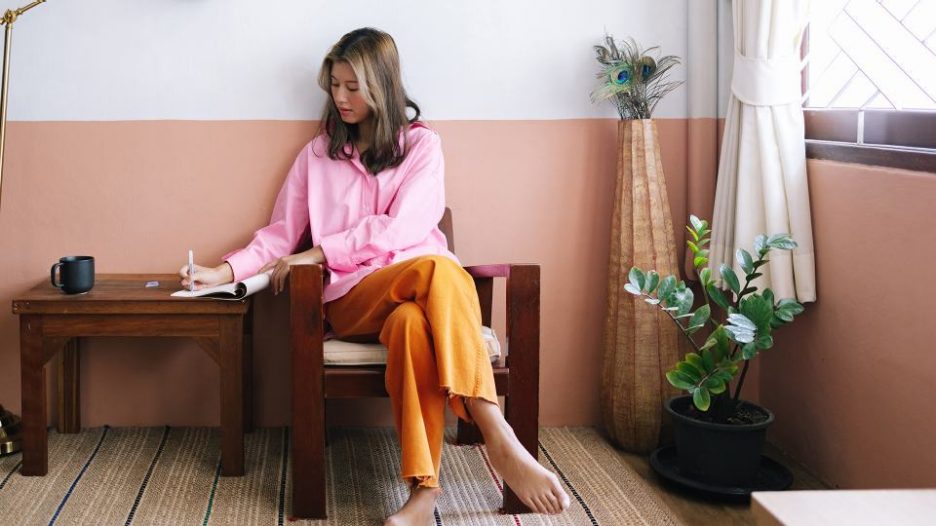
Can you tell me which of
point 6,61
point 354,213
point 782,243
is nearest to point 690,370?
point 782,243

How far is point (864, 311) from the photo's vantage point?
2.69 m

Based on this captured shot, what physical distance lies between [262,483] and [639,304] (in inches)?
46.6

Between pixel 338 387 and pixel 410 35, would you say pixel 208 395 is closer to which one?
pixel 338 387

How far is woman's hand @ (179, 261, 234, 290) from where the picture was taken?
116 inches

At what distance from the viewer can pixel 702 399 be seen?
2.62 m

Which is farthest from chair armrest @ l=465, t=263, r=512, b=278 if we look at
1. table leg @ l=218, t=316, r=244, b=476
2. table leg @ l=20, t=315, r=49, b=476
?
table leg @ l=20, t=315, r=49, b=476

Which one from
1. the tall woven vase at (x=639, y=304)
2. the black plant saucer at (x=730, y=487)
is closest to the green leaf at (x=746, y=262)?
the tall woven vase at (x=639, y=304)

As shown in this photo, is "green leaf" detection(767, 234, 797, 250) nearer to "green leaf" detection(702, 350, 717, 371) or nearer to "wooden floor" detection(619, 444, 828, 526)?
"green leaf" detection(702, 350, 717, 371)

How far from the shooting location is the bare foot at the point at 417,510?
2.50 meters

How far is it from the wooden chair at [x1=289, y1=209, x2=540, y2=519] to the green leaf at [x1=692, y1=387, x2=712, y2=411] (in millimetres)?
394

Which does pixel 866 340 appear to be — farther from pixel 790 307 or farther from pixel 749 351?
pixel 749 351

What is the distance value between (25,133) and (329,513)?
4.87 feet

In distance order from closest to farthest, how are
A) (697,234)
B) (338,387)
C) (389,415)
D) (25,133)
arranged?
(338,387) → (697,234) → (25,133) → (389,415)

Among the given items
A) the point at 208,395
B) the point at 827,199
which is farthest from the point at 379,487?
the point at 827,199
